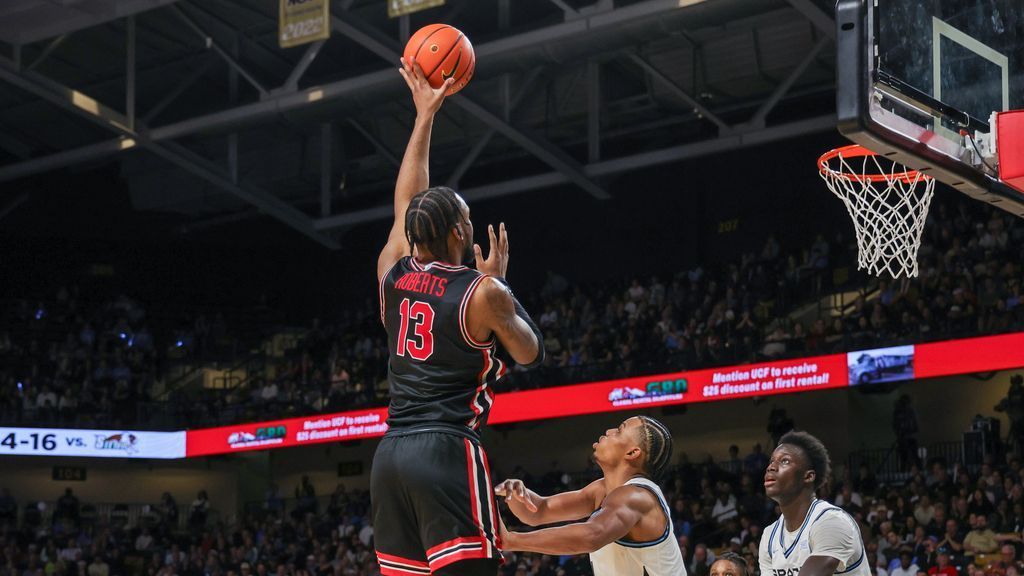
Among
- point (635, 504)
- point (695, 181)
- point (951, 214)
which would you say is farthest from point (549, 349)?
point (635, 504)

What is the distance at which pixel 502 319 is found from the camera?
13.6 feet

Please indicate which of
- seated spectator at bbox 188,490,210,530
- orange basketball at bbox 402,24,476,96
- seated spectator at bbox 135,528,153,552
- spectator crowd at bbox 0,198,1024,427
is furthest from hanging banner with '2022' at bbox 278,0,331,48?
orange basketball at bbox 402,24,476,96

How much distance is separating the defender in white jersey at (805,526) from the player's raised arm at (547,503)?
2.45 ft

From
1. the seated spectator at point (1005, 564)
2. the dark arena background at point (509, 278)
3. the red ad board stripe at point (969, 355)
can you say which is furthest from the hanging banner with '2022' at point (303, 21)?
the seated spectator at point (1005, 564)

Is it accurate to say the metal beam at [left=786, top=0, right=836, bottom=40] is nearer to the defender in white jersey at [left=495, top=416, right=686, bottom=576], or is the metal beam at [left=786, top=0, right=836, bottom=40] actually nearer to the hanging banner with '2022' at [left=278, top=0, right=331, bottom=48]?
the hanging banner with '2022' at [left=278, top=0, right=331, bottom=48]

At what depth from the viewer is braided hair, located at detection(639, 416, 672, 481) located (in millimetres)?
5652

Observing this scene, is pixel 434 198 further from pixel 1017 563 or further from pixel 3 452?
pixel 3 452

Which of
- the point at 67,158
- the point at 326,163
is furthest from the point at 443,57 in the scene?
the point at 67,158

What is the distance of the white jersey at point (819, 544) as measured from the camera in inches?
222

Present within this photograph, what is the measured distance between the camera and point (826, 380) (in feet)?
64.7

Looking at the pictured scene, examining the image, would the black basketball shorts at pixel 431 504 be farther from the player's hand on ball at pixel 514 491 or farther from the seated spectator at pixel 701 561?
the seated spectator at pixel 701 561

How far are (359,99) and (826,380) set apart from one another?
882cm

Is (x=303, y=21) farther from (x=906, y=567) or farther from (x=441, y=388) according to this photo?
(x=441, y=388)

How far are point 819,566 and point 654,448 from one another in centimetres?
80
